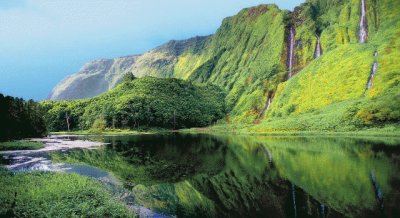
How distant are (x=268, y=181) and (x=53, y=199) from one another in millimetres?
29330

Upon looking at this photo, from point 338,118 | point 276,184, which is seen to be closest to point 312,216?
point 276,184

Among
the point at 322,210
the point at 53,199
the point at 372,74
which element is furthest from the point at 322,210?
the point at 372,74

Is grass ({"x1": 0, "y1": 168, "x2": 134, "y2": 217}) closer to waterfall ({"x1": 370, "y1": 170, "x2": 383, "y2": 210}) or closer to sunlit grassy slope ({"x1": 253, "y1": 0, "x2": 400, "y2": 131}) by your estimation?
waterfall ({"x1": 370, "y1": 170, "x2": 383, "y2": 210})

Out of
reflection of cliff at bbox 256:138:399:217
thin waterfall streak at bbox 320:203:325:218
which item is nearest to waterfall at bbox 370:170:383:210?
reflection of cliff at bbox 256:138:399:217

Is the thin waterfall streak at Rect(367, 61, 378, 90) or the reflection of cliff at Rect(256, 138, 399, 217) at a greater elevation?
the thin waterfall streak at Rect(367, 61, 378, 90)

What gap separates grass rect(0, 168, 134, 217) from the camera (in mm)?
28750

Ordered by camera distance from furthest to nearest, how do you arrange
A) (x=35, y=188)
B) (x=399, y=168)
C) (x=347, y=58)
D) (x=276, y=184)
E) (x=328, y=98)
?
(x=347, y=58), (x=328, y=98), (x=399, y=168), (x=276, y=184), (x=35, y=188)

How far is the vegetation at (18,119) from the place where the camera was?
93.4 meters

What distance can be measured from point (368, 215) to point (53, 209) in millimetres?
28204

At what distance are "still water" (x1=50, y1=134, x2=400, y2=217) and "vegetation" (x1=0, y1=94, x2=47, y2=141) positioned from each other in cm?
2421

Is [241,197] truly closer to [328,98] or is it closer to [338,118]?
[338,118]

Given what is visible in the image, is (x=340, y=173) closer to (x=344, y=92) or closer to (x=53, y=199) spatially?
(x=53, y=199)

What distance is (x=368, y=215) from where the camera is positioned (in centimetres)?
3173

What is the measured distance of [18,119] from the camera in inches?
3994
